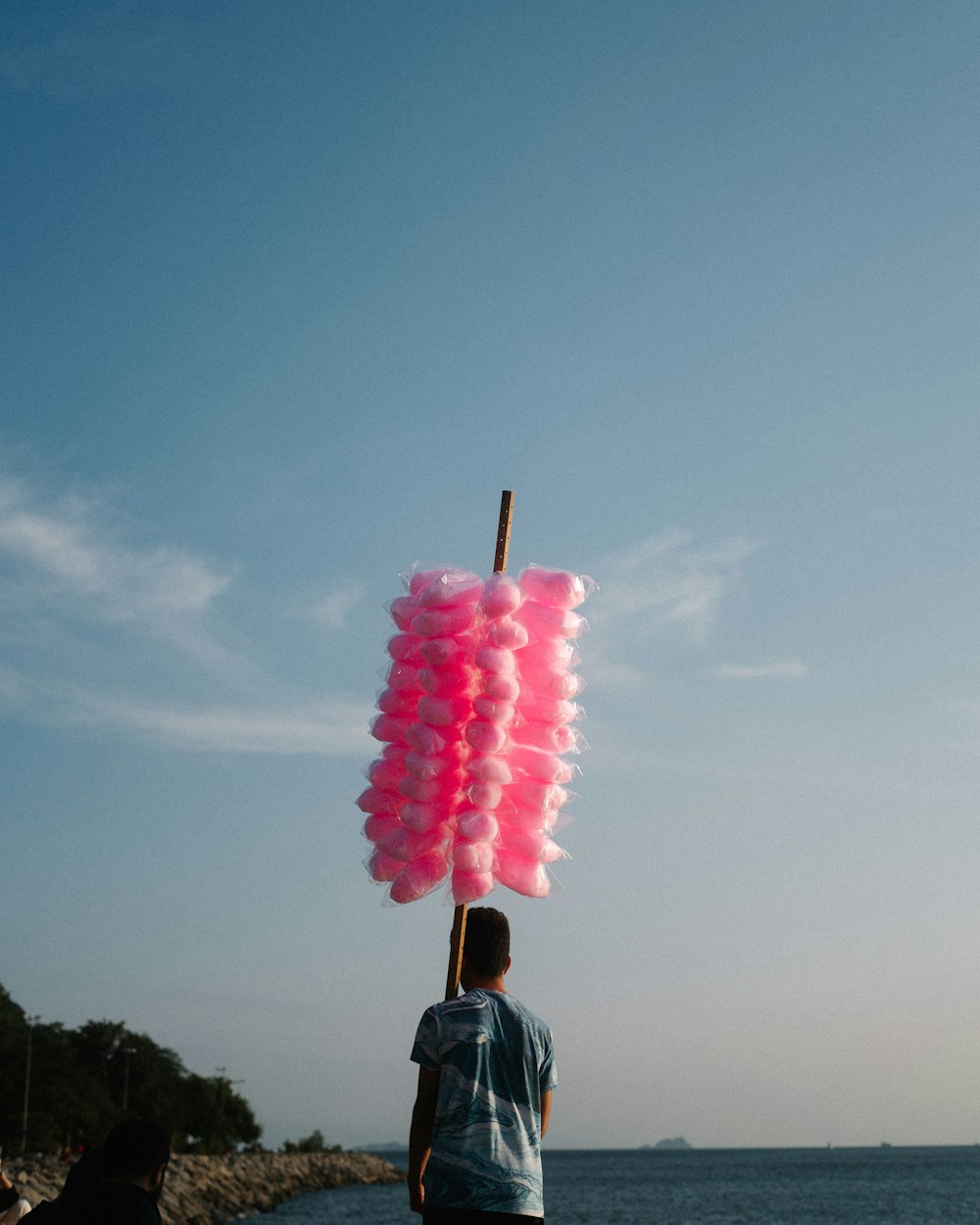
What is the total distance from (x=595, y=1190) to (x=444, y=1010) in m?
105

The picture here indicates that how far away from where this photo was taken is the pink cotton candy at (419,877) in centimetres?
505

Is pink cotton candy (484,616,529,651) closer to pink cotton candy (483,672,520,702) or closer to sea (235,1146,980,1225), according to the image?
pink cotton candy (483,672,520,702)

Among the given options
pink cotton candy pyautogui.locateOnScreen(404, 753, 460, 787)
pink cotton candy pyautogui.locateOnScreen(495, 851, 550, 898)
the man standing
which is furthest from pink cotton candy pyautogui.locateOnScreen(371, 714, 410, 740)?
the man standing

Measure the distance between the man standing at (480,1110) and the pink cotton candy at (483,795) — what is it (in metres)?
0.89

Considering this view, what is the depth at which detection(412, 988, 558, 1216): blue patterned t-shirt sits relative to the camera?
392 centimetres

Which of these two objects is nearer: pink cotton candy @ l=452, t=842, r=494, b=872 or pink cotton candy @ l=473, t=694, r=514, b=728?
pink cotton candy @ l=452, t=842, r=494, b=872

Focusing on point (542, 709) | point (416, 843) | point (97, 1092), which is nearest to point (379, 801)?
point (416, 843)

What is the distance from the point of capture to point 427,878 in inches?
199

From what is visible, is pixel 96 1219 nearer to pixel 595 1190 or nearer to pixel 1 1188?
pixel 1 1188

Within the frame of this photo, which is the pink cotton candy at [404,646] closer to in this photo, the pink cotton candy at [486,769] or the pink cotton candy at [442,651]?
the pink cotton candy at [442,651]

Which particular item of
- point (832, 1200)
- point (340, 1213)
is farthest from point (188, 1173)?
point (832, 1200)

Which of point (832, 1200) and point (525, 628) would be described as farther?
point (832, 1200)

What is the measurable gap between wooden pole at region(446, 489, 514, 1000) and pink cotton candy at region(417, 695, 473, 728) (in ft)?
1.95

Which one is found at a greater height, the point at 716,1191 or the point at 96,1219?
the point at 96,1219
